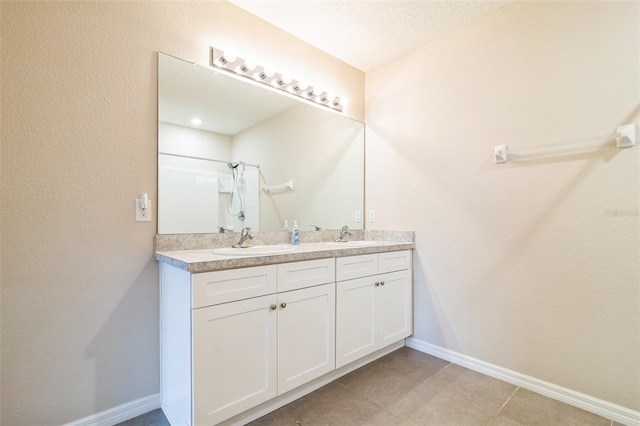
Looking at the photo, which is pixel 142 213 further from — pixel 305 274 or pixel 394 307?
pixel 394 307

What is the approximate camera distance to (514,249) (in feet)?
6.01

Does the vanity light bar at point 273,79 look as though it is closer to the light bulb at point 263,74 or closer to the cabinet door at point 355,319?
the light bulb at point 263,74

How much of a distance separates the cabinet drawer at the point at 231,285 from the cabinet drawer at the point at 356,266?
18.8 inches

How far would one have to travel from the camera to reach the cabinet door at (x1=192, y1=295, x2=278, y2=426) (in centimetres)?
124

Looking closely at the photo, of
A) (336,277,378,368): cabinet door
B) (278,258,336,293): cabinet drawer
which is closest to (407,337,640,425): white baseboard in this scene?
(336,277,378,368): cabinet door

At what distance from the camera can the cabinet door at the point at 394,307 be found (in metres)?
2.07

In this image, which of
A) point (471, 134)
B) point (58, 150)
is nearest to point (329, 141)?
point (471, 134)

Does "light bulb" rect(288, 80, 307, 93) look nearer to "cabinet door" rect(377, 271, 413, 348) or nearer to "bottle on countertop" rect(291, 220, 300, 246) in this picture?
"bottle on countertop" rect(291, 220, 300, 246)

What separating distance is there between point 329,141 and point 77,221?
1.80 meters

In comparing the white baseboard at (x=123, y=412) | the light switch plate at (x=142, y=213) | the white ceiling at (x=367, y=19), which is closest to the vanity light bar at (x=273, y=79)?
the white ceiling at (x=367, y=19)

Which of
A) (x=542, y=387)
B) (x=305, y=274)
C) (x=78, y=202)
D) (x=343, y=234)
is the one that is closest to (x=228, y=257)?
(x=305, y=274)

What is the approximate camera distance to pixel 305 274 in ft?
5.30

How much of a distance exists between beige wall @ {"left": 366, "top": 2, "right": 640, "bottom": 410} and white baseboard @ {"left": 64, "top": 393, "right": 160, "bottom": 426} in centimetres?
181

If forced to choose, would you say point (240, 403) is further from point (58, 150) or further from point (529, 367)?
point (529, 367)
